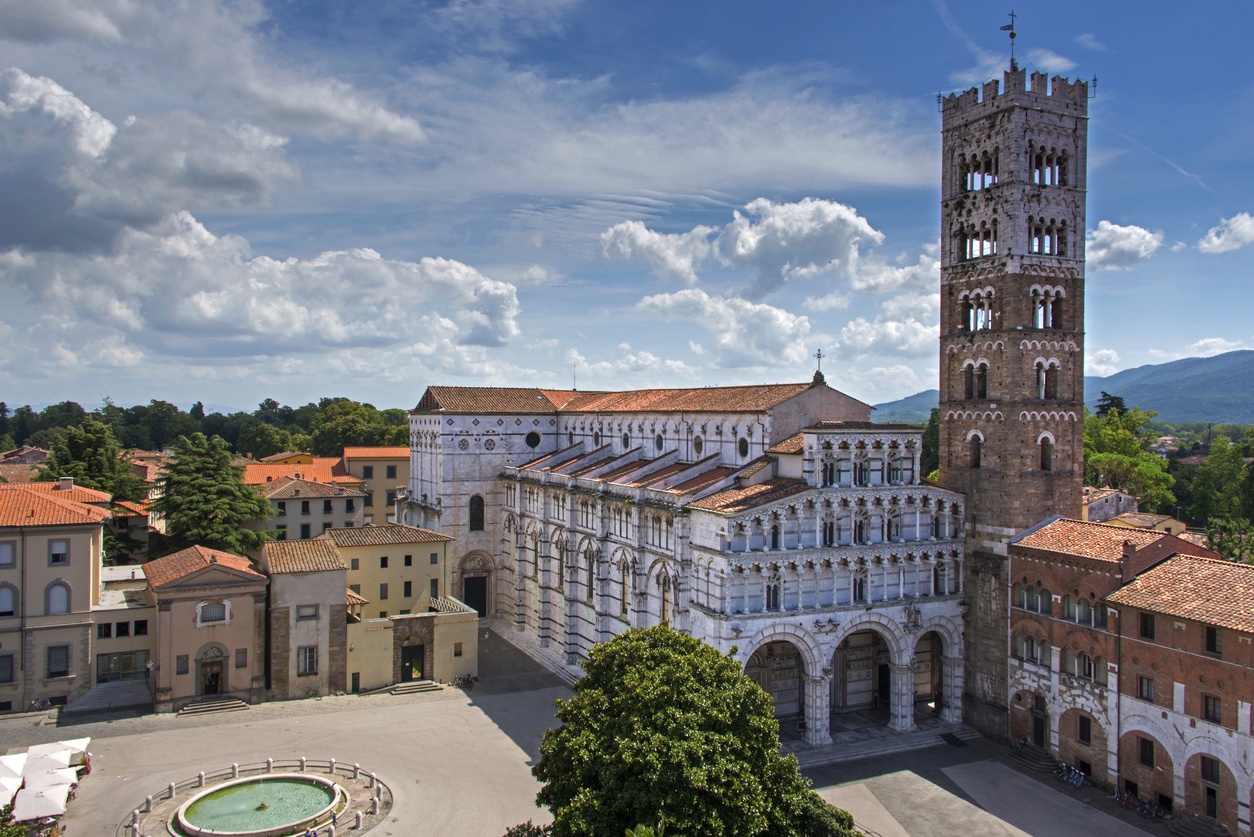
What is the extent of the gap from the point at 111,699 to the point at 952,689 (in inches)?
1714

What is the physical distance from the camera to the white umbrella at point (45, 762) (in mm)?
33719

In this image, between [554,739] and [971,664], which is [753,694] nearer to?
[554,739]

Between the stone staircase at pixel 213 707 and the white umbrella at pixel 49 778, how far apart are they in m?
10.8

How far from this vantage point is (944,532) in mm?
46062

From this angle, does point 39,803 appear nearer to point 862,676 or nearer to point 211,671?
point 211,671

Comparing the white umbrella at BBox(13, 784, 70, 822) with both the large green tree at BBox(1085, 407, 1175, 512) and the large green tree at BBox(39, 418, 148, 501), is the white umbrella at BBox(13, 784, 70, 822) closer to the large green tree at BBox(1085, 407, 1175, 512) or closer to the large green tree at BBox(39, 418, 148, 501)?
the large green tree at BBox(39, 418, 148, 501)

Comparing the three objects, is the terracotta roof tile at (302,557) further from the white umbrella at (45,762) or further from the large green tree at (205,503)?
the white umbrella at (45,762)

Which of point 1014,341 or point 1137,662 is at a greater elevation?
point 1014,341

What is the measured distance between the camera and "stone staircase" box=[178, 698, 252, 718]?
44.9 meters

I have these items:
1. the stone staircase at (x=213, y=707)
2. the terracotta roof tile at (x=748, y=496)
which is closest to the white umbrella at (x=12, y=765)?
the stone staircase at (x=213, y=707)

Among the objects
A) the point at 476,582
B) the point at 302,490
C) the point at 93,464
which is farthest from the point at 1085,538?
the point at 93,464

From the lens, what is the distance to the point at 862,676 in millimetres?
47969

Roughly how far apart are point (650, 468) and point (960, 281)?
20.7 metres

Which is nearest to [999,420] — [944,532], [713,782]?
[944,532]
